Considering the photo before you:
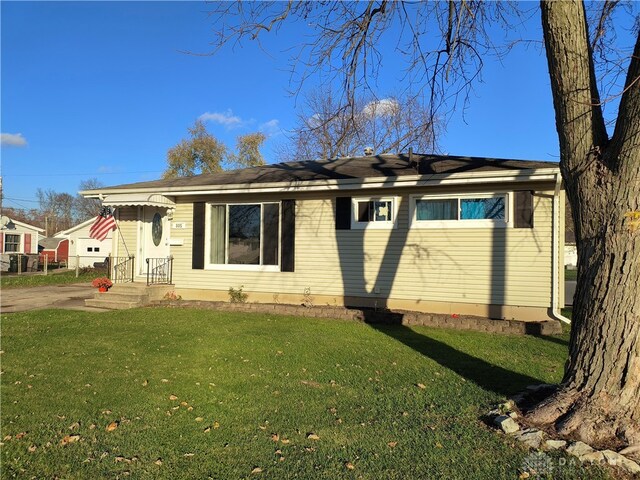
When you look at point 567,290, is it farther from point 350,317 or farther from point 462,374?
point 462,374

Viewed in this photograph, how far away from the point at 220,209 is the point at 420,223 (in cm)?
494

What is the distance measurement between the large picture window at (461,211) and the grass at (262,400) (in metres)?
2.48

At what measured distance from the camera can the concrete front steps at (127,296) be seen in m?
10.3

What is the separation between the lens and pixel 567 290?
1783cm

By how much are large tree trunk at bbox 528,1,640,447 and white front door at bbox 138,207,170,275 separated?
10.2 metres

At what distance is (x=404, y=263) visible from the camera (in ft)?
31.9

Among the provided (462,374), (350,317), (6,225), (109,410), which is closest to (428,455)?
(462,374)

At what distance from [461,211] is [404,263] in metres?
1.59

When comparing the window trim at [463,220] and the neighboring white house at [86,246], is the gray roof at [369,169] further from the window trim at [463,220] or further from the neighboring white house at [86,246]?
the neighboring white house at [86,246]

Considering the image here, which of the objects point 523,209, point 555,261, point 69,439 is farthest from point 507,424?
point 523,209

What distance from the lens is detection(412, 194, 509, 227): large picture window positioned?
9.00 metres

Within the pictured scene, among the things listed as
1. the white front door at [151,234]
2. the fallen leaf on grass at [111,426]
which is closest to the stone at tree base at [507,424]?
the fallen leaf on grass at [111,426]

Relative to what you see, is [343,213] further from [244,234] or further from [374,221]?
[244,234]

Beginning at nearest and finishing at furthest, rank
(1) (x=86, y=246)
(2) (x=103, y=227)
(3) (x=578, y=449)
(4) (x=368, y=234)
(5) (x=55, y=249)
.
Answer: (3) (x=578, y=449), (4) (x=368, y=234), (2) (x=103, y=227), (1) (x=86, y=246), (5) (x=55, y=249)
